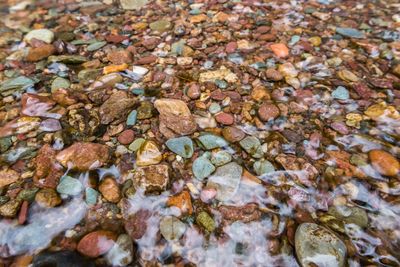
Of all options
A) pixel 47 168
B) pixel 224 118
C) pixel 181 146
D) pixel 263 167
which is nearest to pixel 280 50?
pixel 224 118

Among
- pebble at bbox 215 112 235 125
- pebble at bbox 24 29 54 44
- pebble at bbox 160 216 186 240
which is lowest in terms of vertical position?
pebble at bbox 160 216 186 240

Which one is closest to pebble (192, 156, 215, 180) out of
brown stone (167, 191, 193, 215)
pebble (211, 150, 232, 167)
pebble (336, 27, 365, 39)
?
pebble (211, 150, 232, 167)

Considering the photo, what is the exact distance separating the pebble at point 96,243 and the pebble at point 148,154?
695 millimetres

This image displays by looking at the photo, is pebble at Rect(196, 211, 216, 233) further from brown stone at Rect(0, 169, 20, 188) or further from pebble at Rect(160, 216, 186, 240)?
brown stone at Rect(0, 169, 20, 188)

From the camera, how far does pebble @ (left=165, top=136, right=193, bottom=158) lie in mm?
2932

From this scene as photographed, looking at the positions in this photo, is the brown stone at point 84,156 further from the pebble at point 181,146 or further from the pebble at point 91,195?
the pebble at point 181,146

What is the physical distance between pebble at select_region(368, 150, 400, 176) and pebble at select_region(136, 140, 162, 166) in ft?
6.45

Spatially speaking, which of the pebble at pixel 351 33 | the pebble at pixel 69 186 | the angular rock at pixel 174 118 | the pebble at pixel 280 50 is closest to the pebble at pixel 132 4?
the pebble at pixel 280 50

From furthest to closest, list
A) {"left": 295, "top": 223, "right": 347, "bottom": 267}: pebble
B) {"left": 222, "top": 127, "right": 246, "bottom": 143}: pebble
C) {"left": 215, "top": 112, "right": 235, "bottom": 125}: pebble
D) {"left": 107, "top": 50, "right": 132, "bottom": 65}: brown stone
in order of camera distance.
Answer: {"left": 107, "top": 50, "right": 132, "bottom": 65}: brown stone, {"left": 215, "top": 112, "right": 235, "bottom": 125}: pebble, {"left": 222, "top": 127, "right": 246, "bottom": 143}: pebble, {"left": 295, "top": 223, "right": 347, "bottom": 267}: pebble

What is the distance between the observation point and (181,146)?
2.97 meters

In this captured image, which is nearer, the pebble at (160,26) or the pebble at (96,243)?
the pebble at (96,243)

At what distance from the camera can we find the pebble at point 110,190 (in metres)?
2.64

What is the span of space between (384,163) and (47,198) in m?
2.96

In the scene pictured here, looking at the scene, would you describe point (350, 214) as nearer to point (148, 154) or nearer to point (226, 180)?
point (226, 180)
